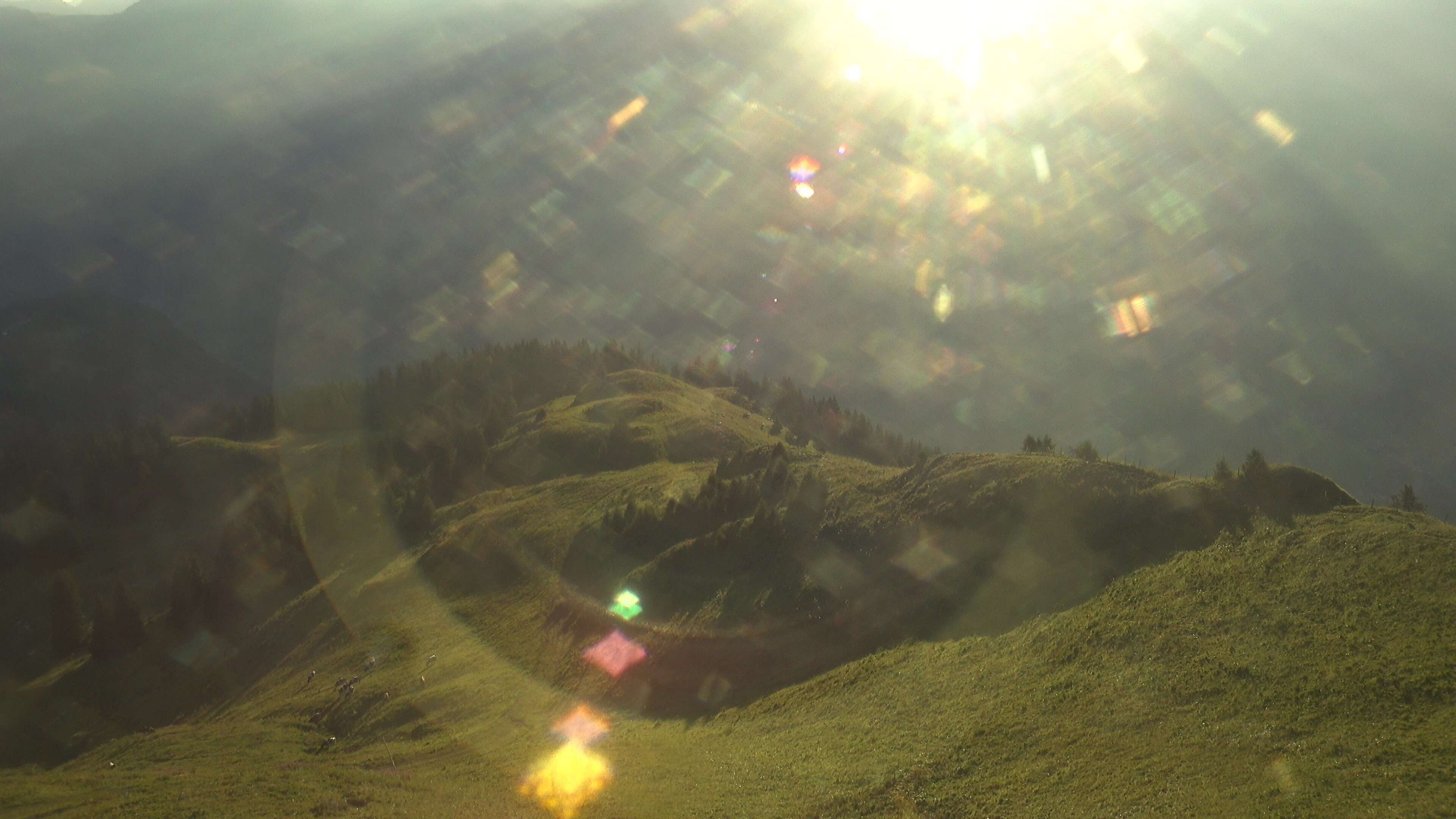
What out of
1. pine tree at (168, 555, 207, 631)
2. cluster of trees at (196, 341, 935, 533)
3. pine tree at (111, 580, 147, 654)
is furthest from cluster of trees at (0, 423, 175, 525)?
pine tree at (111, 580, 147, 654)

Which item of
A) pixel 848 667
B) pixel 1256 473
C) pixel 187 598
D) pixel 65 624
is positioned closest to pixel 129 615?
pixel 187 598

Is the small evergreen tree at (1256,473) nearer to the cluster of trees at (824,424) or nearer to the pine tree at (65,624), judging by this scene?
the cluster of trees at (824,424)

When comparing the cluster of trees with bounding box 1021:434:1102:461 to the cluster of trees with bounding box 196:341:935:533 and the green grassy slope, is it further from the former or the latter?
the cluster of trees with bounding box 196:341:935:533

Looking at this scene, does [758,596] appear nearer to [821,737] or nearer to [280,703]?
[821,737]

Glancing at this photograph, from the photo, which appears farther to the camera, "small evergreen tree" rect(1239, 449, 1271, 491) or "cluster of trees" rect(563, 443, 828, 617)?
"cluster of trees" rect(563, 443, 828, 617)

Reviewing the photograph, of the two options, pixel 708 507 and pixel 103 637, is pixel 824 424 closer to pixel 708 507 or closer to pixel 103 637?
pixel 708 507

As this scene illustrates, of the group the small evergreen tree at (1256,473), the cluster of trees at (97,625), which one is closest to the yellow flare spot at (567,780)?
the small evergreen tree at (1256,473)
